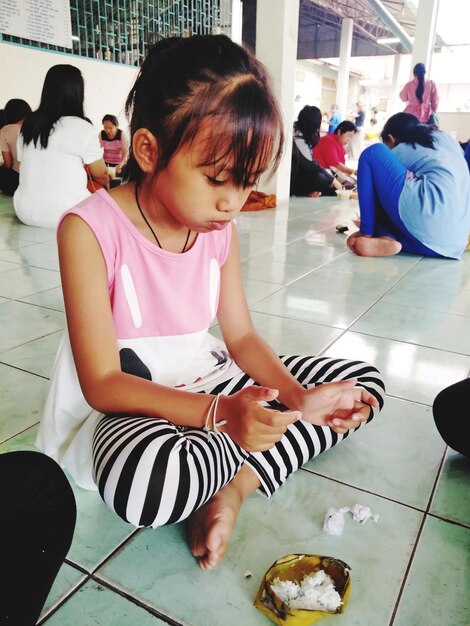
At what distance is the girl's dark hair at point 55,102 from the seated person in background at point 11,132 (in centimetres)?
107

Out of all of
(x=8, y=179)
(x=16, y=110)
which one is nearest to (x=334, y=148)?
(x=16, y=110)

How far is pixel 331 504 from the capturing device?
809 mm

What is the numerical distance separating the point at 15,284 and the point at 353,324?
4.17 feet

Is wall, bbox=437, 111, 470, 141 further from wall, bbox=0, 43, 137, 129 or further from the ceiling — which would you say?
wall, bbox=0, 43, 137, 129

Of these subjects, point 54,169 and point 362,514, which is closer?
point 362,514

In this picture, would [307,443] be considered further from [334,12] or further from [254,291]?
[334,12]

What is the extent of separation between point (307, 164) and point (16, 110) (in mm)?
2531

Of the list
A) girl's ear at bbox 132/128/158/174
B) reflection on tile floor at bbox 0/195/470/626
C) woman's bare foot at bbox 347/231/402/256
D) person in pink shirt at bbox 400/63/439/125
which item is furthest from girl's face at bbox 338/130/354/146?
girl's ear at bbox 132/128/158/174

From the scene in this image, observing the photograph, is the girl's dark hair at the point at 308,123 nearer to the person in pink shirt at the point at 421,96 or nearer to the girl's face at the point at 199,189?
the person in pink shirt at the point at 421,96

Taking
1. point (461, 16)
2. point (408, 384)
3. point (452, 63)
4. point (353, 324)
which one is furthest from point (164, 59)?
point (452, 63)

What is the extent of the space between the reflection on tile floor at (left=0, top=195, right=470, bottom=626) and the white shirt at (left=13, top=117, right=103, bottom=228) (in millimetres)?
1402

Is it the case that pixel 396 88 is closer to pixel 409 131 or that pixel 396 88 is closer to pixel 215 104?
pixel 409 131

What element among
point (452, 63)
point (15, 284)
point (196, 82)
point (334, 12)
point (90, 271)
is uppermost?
point (334, 12)

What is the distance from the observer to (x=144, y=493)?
2.06 ft
